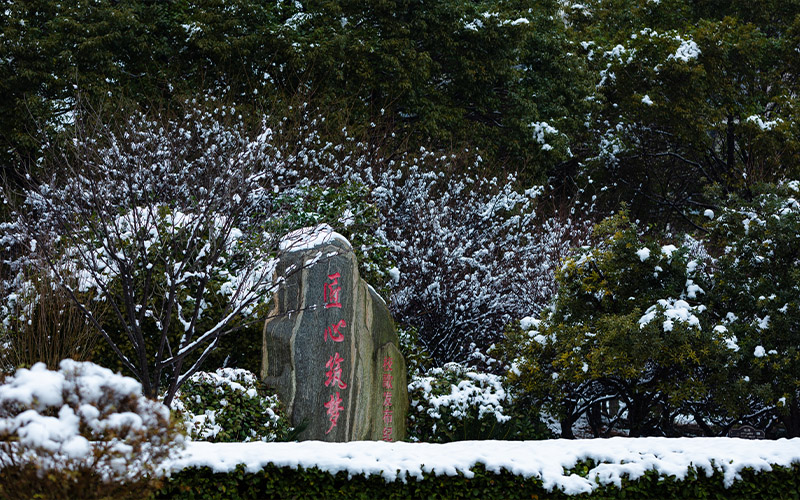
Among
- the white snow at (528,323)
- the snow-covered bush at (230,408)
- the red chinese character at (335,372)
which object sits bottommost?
the snow-covered bush at (230,408)

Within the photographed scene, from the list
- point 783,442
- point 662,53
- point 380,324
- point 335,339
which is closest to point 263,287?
point 335,339

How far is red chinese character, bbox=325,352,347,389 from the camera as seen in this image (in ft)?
25.7

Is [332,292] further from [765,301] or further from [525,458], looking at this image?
[765,301]

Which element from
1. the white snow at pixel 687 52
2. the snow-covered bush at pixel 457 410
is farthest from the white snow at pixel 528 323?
the white snow at pixel 687 52

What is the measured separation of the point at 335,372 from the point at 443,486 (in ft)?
9.18

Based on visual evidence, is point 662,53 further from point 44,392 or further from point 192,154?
point 44,392

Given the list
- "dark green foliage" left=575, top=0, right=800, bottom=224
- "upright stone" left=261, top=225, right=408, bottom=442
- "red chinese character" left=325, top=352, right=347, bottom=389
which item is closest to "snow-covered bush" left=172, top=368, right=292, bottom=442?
"upright stone" left=261, top=225, right=408, bottom=442

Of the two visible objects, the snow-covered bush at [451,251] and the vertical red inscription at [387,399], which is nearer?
the vertical red inscription at [387,399]

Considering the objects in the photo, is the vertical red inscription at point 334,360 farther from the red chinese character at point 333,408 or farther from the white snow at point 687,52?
the white snow at point 687,52

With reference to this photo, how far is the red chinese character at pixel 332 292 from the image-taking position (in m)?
8.02

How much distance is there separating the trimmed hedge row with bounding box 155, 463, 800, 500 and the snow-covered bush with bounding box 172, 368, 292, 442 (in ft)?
5.69

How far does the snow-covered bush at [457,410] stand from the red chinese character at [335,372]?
1226 mm

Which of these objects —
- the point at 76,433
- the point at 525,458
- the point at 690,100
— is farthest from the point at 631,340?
the point at 690,100

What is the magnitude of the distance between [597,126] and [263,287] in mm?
13959
